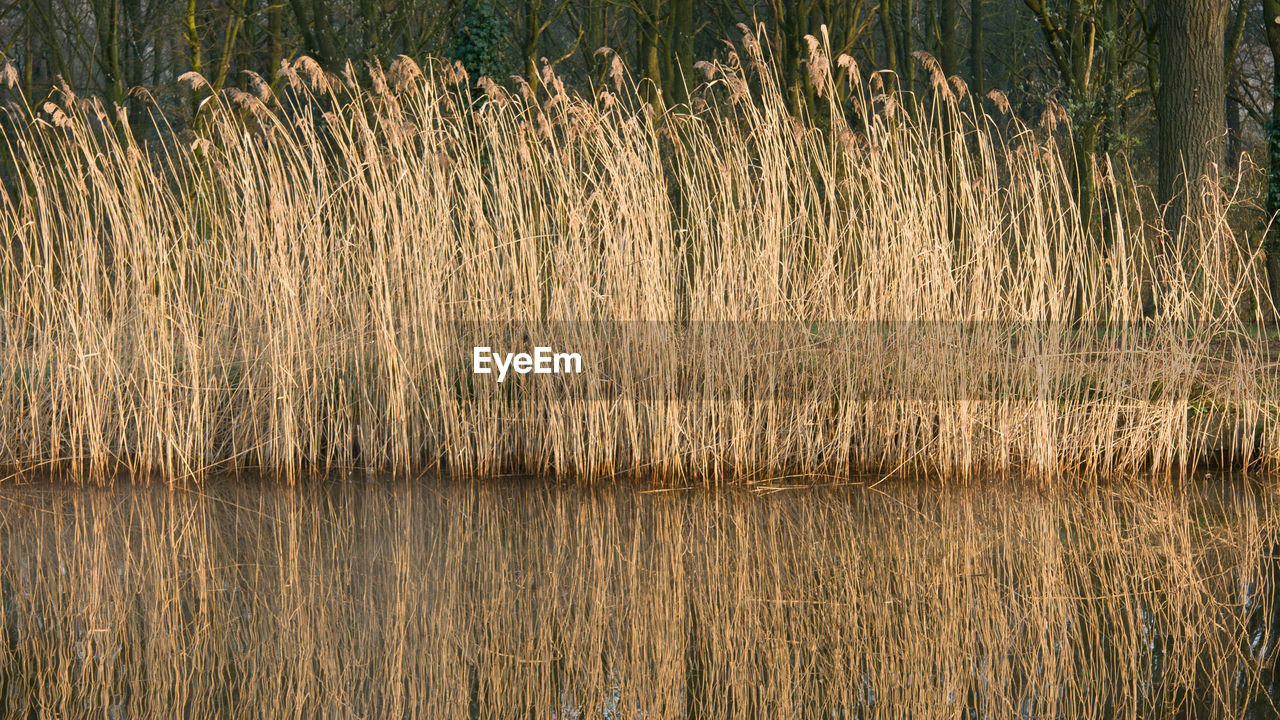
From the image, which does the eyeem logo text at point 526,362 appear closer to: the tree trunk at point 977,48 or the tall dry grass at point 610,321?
the tall dry grass at point 610,321

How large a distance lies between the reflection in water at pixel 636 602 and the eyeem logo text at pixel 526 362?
0.44 m

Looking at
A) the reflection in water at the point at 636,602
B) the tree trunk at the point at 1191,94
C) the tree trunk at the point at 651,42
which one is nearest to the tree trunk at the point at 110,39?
the tree trunk at the point at 651,42

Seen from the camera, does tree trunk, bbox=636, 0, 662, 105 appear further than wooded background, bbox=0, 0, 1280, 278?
Yes

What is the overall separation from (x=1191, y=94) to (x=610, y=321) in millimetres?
3824

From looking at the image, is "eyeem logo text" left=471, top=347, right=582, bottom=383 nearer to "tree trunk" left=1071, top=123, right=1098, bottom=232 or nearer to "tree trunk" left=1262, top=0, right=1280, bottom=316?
"tree trunk" left=1262, top=0, right=1280, bottom=316

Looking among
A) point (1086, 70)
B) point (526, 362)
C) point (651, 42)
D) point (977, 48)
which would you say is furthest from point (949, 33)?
point (526, 362)

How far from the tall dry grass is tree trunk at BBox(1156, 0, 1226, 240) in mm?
2187

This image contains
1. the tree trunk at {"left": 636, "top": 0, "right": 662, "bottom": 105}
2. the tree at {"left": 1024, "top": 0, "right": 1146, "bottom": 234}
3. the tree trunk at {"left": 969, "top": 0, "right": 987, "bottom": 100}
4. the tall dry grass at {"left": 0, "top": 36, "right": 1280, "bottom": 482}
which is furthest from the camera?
the tree trunk at {"left": 969, "top": 0, "right": 987, "bottom": 100}

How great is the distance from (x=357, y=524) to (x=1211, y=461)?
3.10 m

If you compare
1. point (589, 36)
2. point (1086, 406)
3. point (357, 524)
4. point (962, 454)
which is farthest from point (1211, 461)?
point (589, 36)

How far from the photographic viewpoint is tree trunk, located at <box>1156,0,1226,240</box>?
6.32m

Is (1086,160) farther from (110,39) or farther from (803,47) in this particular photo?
(110,39)

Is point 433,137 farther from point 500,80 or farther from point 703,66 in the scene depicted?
point 500,80

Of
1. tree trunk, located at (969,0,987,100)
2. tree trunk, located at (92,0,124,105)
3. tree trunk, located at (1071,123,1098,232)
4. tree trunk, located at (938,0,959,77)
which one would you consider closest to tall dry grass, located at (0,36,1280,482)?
tree trunk, located at (1071,123,1098,232)
